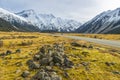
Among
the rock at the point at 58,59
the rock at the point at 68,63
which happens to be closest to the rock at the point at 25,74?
the rock at the point at 58,59

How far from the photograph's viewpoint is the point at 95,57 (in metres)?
57.0

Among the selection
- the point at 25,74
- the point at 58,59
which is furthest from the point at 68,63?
the point at 25,74

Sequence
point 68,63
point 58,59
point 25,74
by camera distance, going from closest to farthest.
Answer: point 25,74
point 58,59
point 68,63

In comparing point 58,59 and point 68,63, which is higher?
point 58,59

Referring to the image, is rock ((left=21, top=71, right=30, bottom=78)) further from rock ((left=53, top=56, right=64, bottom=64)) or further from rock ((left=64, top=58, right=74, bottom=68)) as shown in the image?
rock ((left=64, top=58, right=74, bottom=68))

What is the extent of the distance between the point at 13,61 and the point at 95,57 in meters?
19.2

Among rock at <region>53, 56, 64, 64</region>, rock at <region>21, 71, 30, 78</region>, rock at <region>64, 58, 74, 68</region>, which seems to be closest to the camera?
rock at <region>21, 71, 30, 78</region>

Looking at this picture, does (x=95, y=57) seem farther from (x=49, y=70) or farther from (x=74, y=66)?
(x=49, y=70)

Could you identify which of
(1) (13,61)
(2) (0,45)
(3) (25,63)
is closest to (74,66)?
(3) (25,63)

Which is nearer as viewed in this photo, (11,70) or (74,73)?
(74,73)

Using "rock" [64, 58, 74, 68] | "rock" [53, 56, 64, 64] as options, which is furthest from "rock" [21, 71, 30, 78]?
"rock" [64, 58, 74, 68]

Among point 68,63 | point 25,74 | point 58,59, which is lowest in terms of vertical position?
point 25,74

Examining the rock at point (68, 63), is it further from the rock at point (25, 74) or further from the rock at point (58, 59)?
the rock at point (25, 74)

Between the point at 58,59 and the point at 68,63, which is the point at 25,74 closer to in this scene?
the point at 58,59
